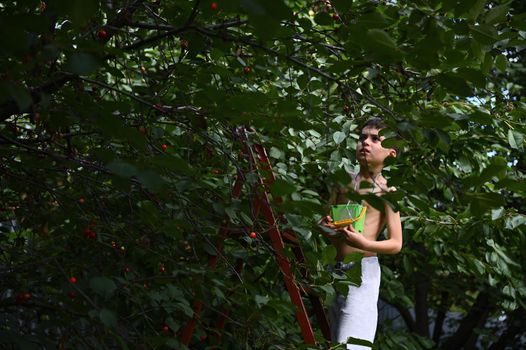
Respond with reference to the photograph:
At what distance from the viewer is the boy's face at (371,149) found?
123 inches

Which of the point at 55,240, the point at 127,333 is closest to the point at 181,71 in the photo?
the point at 127,333

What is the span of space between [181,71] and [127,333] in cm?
74

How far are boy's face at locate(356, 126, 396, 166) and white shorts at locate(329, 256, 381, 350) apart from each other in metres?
0.37

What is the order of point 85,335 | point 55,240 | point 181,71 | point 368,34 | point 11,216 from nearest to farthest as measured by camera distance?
point 368,34
point 85,335
point 181,71
point 11,216
point 55,240

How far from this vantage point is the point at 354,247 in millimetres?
2965

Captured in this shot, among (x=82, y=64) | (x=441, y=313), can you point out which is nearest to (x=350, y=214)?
(x=82, y=64)

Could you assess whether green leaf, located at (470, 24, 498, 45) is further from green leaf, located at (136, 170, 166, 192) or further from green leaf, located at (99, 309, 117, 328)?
green leaf, located at (99, 309, 117, 328)

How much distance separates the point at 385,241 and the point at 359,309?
0.27 metres

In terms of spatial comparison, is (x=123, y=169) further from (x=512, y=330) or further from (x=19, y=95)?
(x=512, y=330)

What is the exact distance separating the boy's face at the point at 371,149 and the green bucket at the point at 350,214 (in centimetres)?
21

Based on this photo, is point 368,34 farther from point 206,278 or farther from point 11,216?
point 11,216

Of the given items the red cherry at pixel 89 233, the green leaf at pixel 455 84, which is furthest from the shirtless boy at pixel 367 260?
the green leaf at pixel 455 84

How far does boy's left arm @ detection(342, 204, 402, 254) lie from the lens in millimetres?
2908

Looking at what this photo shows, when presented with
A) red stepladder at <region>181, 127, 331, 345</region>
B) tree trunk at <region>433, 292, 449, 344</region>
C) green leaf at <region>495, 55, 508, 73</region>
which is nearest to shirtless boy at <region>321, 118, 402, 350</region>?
red stepladder at <region>181, 127, 331, 345</region>
